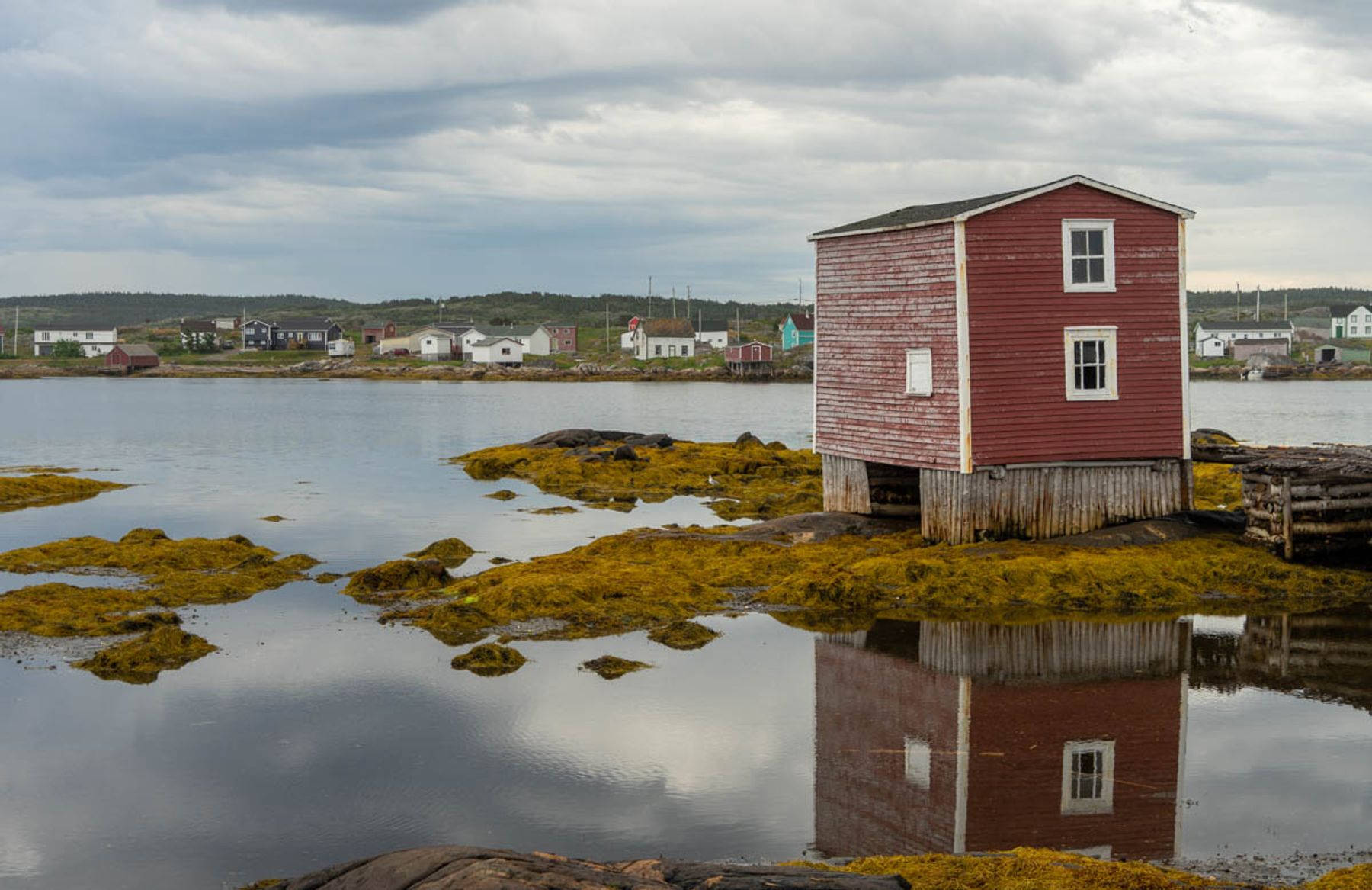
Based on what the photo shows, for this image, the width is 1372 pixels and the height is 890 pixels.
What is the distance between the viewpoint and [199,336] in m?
179

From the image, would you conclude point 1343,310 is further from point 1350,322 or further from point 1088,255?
point 1088,255

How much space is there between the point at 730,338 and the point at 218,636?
15533 centimetres

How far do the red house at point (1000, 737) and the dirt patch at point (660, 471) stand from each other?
15.9 m

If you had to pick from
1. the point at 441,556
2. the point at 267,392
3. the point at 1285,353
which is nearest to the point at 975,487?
the point at 441,556

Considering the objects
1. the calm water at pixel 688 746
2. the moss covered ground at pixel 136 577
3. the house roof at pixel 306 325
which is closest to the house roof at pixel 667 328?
the house roof at pixel 306 325

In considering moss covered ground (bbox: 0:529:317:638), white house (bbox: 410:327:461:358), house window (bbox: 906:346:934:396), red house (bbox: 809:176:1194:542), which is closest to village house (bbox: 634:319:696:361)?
white house (bbox: 410:327:461:358)

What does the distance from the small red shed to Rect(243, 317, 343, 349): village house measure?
46.8 ft

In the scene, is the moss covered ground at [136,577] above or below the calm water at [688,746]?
above

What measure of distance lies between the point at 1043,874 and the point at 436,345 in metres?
165

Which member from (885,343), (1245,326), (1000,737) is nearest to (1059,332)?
(885,343)

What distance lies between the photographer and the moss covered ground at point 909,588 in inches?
926

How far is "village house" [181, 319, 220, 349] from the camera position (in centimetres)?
17700

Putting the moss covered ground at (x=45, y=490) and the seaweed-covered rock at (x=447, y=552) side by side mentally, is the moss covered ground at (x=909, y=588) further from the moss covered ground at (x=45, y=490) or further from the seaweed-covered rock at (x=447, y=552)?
the moss covered ground at (x=45, y=490)

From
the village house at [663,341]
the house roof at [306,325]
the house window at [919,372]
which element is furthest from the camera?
the house roof at [306,325]
